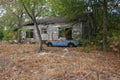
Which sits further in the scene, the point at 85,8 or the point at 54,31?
the point at 54,31

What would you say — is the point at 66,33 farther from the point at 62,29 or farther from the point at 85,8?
the point at 85,8

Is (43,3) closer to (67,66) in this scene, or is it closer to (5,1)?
(5,1)

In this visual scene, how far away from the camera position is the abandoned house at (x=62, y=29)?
2564 centimetres

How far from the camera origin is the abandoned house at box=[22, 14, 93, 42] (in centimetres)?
2564

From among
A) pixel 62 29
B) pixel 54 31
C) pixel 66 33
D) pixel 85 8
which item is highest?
pixel 85 8

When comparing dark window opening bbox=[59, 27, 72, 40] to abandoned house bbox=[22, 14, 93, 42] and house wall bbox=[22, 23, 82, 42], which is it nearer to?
abandoned house bbox=[22, 14, 93, 42]

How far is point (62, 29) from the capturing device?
25859 millimetres

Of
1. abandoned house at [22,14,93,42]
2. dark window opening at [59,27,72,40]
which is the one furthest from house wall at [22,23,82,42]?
dark window opening at [59,27,72,40]

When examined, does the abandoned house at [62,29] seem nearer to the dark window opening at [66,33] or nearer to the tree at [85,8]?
the dark window opening at [66,33]

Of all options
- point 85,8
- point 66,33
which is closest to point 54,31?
point 66,33

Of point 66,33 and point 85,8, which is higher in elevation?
point 85,8

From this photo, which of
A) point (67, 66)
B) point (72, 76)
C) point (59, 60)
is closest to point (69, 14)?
point (59, 60)

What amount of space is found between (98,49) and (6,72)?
9.42 meters

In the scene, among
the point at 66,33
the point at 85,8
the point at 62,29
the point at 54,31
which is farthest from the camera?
the point at 54,31
